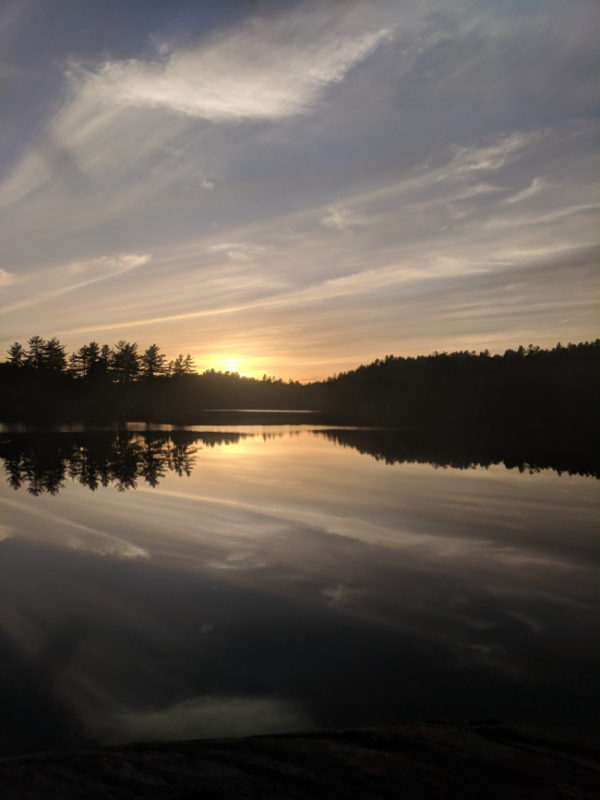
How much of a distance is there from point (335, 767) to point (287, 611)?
4.05 metres

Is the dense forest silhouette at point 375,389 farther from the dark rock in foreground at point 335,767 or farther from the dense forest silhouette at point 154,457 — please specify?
the dark rock in foreground at point 335,767

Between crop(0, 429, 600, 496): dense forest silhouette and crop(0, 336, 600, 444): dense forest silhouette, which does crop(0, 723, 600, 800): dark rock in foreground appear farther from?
crop(0, 336, 600, 444): dense forest silhouette

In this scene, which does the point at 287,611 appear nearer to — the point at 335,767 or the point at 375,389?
the point at 335,767

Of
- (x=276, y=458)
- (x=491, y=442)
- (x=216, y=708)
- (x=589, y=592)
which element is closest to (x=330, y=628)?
(x=216, y=708)

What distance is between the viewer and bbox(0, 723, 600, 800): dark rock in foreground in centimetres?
447

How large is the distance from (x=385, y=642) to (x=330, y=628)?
937mm

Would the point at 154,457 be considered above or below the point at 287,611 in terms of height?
above

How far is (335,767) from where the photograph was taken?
4828mm

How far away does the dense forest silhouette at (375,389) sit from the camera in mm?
86762

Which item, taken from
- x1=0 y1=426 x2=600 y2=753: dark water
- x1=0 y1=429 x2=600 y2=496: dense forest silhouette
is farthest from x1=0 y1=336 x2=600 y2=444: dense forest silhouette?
x1=0 y1=426 x2=600 y2=753: dark water

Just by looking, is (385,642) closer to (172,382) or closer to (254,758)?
(254,758)

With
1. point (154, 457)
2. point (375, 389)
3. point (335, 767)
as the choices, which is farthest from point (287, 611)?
point (375, 389)

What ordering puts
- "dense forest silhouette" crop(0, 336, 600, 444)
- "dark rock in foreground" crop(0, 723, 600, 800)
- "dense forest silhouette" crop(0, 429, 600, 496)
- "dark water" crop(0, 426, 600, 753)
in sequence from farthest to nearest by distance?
"dense forest silhouette" crop(0, 336, 600, 444) → "dense forest silhouette" crop(0, 429, 600, 496) → "dark water" crop(0, 426, 600, 753) → "dark rock in foreground" crop(0, 723, 600, 800)

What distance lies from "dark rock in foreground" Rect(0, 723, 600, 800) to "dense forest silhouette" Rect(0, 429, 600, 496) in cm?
1576
